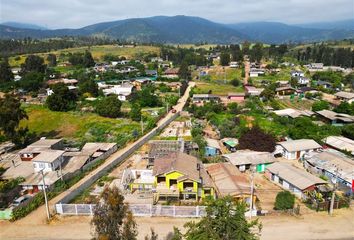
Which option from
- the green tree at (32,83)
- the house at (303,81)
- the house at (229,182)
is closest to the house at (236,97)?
the house at (303,81)

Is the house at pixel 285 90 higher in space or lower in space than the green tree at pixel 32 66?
lower

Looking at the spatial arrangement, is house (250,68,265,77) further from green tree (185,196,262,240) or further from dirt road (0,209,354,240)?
green tree (185,196,262,240)

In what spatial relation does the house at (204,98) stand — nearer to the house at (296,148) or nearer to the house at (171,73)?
the house at (296,148)

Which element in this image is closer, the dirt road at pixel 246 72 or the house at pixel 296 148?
the house at pixel 296 148

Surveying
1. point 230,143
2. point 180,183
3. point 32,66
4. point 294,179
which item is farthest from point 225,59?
point 180,183

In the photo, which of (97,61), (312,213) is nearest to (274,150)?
A: (312,213)

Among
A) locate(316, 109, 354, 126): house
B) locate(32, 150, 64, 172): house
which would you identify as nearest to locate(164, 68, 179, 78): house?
locate(316, 109, 354, 126): house

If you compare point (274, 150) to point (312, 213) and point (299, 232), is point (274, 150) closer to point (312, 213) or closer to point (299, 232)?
point (312, 213)
